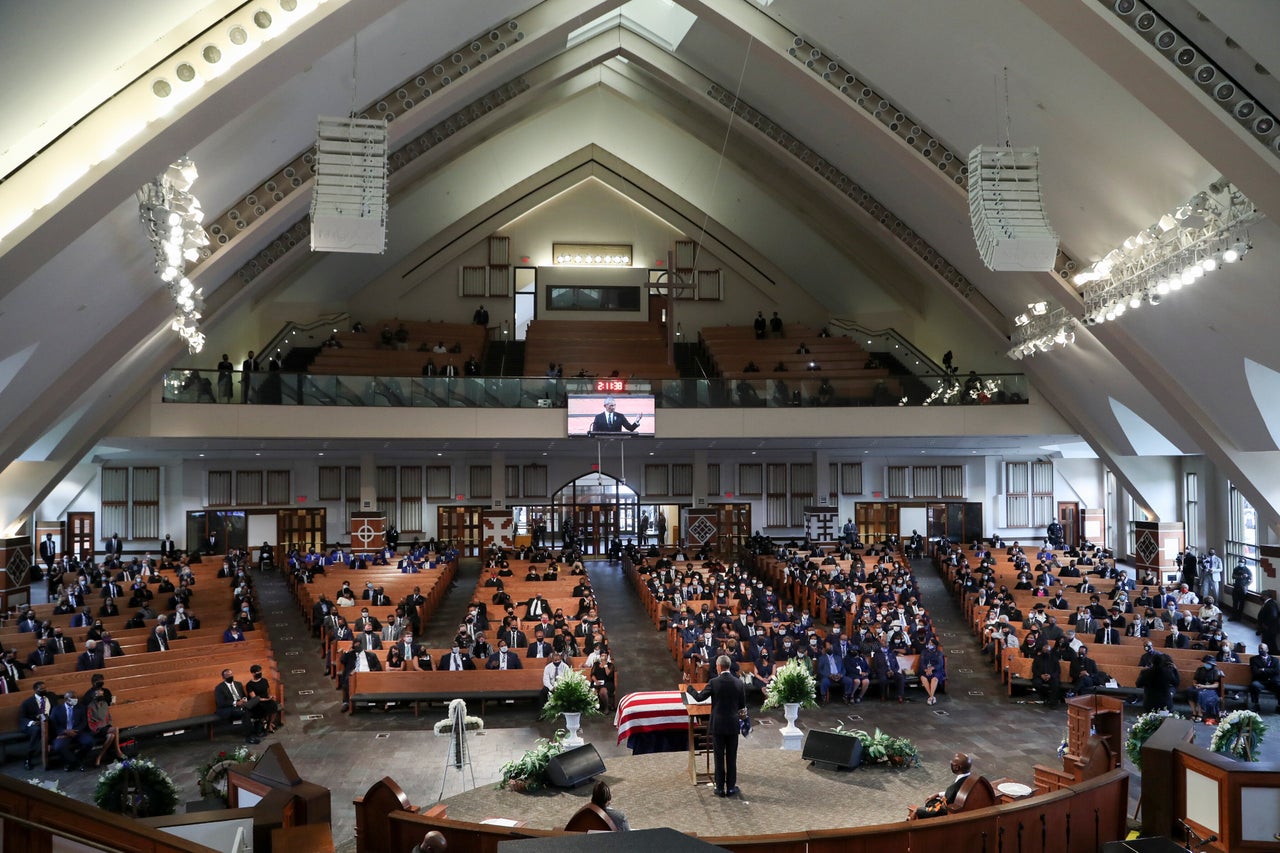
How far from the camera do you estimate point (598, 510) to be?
3020 centimetres

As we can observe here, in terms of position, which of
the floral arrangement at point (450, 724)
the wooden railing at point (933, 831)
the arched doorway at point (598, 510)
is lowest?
the floral arrangement at point (450, 724)

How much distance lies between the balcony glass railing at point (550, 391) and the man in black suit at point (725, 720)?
13632mm

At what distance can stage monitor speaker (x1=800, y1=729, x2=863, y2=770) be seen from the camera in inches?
392

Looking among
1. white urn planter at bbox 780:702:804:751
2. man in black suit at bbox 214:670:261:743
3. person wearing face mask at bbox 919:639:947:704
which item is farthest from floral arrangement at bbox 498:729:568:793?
person wearing face mask at bbox 919:639:947:704

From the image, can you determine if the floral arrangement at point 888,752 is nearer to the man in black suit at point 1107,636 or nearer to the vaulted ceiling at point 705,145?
the vaulted ceiling at point 705,145

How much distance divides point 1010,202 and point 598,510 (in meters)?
21.0

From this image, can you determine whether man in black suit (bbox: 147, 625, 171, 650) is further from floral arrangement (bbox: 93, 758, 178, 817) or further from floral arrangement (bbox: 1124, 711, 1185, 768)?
floral arrangement (bbox: 1124, 711, 1185, 768)

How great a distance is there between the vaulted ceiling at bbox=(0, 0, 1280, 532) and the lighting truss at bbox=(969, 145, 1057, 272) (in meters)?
1.23

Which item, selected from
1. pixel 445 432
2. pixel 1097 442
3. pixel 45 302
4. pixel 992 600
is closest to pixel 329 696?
pixel 45 302

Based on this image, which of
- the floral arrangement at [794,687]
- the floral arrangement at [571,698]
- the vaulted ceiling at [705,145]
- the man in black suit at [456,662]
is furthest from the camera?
the man in black suit at [456,662]

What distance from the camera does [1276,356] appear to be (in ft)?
41.0

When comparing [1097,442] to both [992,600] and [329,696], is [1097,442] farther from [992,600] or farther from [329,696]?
[329,696]

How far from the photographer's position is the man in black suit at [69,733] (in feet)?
36.9

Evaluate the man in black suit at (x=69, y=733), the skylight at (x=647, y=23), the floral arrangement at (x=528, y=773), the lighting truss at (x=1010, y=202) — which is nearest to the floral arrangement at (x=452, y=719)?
the floral arrangement at (x=528, y=773)
